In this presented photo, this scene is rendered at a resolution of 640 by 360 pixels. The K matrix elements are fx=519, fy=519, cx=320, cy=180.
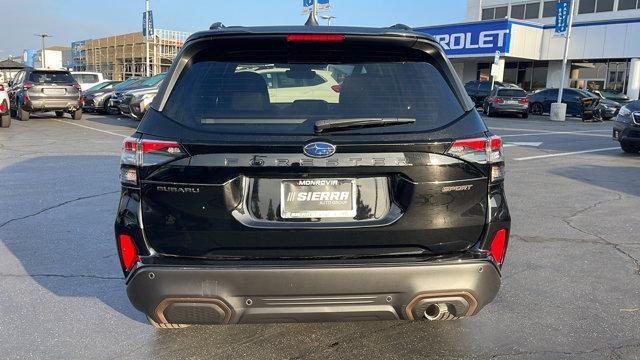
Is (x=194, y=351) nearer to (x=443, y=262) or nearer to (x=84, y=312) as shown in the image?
(x=84, y=312)

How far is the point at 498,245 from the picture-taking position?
105 inches

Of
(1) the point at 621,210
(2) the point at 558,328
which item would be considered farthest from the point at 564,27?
(2) the point at 558,328

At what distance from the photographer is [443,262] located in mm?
2508

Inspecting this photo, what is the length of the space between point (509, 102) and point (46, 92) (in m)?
18.9

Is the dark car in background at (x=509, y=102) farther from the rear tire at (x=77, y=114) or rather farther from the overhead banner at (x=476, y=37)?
the rear tire at (x=77, y=114)

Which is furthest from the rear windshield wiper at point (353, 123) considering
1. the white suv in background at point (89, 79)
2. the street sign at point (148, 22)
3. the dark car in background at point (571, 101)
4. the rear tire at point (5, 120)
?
the street sign at point (148, 22)

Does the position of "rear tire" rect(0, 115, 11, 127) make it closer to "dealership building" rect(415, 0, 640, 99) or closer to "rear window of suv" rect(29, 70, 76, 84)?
"rear window of suv" rect(29, 70, 76, 84)

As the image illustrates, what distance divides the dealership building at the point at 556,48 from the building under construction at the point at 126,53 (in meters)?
31.0

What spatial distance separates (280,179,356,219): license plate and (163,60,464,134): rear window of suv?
25 cm

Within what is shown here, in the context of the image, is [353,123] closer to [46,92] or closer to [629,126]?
[629,126]

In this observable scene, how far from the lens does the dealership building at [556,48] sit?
3181 centimetres

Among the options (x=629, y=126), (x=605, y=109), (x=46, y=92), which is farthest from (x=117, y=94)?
(x=605, y=109)

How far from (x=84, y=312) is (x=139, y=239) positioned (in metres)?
1.32

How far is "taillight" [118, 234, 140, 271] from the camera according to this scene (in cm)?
254
